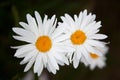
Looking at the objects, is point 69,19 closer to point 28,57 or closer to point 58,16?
point 28,57

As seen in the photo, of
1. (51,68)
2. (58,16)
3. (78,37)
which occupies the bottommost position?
(51,68)

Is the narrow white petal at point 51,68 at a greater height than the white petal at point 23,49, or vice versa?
the white petal at point 23,49

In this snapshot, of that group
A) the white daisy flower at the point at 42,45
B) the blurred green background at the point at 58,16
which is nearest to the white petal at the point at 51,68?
the white daisy flower at the point at 42,45

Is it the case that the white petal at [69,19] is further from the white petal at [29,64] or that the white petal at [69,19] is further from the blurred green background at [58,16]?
the blurred green background at [58,16]

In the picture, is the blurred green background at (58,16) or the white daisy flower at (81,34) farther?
the blurred green background at (58,16)

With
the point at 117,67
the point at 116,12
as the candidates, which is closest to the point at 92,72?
the point at 117,67

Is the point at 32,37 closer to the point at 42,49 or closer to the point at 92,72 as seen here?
the point at 42,49

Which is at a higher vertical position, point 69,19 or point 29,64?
point 69,19

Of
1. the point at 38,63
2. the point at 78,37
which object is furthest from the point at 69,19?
the point at 38,63
